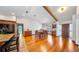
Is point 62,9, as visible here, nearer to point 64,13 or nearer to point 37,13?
point 64,13

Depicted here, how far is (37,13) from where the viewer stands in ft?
9.30

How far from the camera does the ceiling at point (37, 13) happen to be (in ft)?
8.81

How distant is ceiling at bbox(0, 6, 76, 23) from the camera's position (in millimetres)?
2686

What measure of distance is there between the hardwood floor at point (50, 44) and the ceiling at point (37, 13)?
1.48 feet

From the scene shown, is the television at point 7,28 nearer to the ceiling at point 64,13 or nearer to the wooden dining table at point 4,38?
the wooden dining table at point 4,38

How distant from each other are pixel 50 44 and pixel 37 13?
806 mm

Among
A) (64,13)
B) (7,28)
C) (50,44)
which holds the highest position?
(64,13)

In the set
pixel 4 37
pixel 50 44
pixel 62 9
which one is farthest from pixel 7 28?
pixel 62 9

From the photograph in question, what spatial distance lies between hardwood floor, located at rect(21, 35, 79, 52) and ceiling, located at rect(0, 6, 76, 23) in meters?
0.45

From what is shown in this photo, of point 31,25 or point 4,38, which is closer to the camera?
point 4,38
